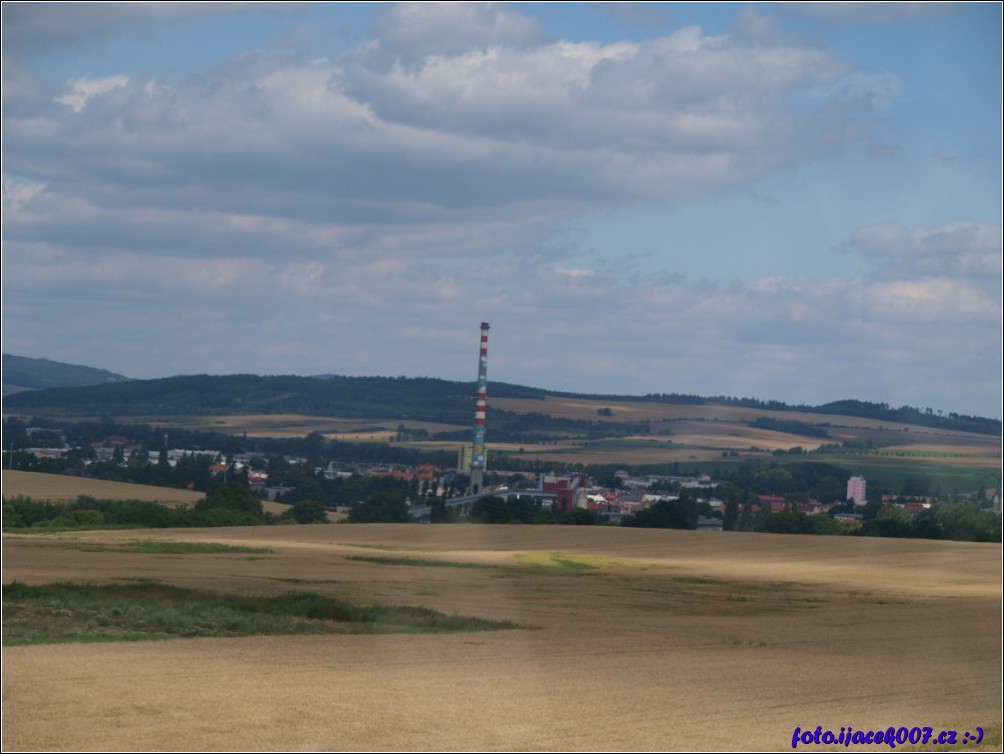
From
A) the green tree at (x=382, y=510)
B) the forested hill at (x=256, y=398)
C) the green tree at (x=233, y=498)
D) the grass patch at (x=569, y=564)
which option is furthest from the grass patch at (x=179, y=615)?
the forested hill at (x=256, y=398)

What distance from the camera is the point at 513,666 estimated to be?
65.6 ft

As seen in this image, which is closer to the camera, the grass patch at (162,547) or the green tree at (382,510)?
the grass patch at (162,547)

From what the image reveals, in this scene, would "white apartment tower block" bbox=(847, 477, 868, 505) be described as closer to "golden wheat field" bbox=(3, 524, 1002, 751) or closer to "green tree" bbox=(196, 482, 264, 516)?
"golden wheat field" bbox=(3, 524, 1002, 751)

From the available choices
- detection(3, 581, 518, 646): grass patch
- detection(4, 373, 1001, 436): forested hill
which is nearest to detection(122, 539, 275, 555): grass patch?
detection(3, 581, 518, 646): grass patch

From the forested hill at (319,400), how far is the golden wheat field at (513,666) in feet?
49.1

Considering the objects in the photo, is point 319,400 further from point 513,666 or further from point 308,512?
point 513,666

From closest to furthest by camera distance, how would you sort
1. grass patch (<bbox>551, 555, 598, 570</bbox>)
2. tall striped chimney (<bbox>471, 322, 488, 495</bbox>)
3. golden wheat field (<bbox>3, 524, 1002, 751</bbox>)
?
golden wheat field (<bbox>3, 524, 1002, 751</bbox>)
grass patch (<bbox>551, 555, 598, 570</bbox>)
tall striped chimney (<bbox>471, 322, 488, 495</bbox>)

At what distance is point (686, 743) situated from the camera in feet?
44.2

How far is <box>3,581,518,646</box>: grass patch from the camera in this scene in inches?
861

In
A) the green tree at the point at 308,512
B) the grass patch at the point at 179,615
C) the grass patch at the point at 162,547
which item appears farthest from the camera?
the green tree at the point at 308,512

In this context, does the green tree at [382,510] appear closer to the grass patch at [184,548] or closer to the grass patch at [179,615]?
the grass patch at [184,548]

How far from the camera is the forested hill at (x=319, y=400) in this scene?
5131cm

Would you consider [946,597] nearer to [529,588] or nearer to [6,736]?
[529,588]

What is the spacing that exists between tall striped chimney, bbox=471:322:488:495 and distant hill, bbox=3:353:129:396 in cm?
1702
